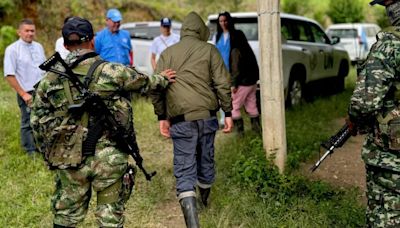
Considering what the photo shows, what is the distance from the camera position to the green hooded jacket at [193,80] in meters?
3.98

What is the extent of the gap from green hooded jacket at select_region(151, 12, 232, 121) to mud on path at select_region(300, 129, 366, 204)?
5.93 feet

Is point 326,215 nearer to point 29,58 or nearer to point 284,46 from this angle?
point 29,58

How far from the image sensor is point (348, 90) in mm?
11617

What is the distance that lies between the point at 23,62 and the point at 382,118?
13.6 ft

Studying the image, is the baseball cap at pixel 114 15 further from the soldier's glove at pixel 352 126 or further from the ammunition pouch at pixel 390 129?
the ammunition pouch at pixel 390 129

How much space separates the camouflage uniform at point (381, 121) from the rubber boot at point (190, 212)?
1.28 metres

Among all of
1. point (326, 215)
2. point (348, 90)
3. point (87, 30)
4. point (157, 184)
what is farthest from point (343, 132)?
point (348, 90)

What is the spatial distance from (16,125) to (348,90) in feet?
24.6

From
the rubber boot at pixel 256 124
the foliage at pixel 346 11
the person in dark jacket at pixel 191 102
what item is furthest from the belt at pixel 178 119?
the foliage at pixel 346 11

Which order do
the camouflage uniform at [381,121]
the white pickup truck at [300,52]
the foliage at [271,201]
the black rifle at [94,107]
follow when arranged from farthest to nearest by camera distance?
the white pickup truck at [300,52], the foliage at [271,201], the black rifle at [94,107], the camouflage uniform at [381,121]

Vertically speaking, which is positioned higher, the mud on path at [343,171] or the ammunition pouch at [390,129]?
the ammunition pouch at [390,129]

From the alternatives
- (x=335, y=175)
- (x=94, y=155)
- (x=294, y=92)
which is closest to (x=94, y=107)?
(x=94, y=155)

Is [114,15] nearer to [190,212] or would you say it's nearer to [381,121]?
[190,212]

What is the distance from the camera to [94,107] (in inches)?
124
